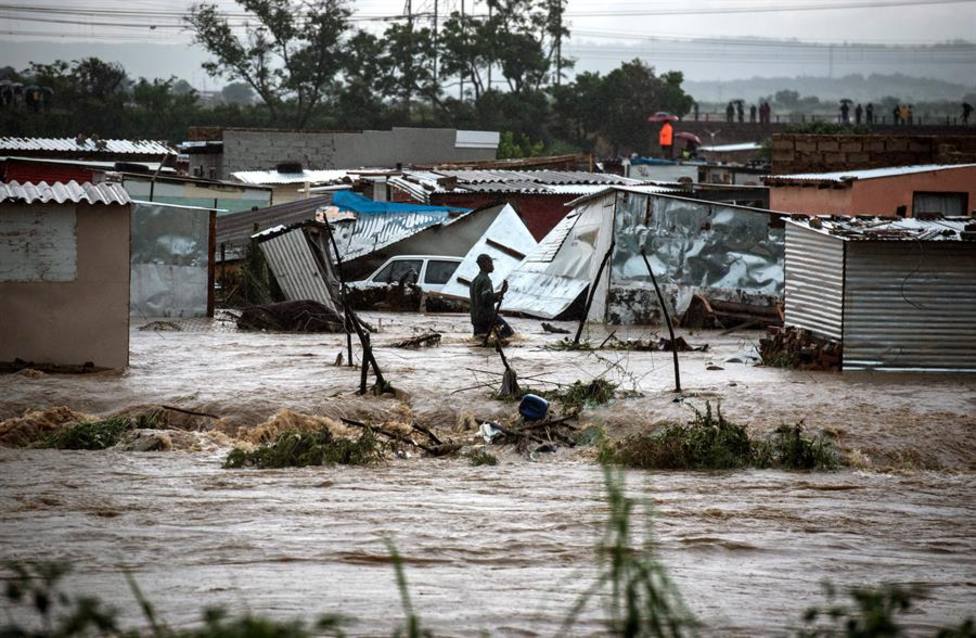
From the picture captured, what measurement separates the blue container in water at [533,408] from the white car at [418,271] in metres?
12.9

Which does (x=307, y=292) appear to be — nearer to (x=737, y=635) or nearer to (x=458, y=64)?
(x=737, y=635)

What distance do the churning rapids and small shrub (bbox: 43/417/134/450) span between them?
22 cm

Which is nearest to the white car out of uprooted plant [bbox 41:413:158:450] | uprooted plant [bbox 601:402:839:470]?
uprooted plant [bbox 41:413:158:450]

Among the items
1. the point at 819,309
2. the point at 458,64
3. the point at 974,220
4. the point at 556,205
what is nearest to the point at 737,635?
the point at 819,309

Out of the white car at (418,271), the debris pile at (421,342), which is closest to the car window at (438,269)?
the white car at (418,271)

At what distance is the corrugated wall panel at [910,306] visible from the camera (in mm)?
15594

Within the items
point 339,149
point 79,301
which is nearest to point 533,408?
point 79,301

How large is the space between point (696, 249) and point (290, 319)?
6679 mm

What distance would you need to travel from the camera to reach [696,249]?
876 inches

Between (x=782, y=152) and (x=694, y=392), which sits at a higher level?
(x=782, y=152)

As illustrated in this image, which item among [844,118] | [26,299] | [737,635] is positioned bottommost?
[737,635]

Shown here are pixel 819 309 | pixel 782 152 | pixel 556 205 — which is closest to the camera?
pixel 819 309

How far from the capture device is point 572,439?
41.2ft

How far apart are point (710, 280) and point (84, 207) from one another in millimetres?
10850
